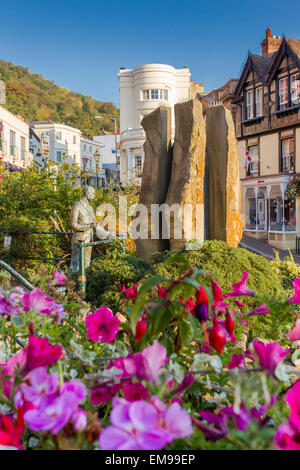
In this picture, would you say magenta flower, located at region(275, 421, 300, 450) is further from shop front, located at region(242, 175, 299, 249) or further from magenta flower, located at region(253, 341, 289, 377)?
shop front, located at region(242, 175, 299, 249)

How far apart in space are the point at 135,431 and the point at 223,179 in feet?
23.1

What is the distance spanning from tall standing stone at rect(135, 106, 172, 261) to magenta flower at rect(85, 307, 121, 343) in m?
6.11

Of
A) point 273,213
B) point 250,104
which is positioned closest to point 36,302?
point 250,104

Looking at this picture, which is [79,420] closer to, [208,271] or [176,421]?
[176,421]

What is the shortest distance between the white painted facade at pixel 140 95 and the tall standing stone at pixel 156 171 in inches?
926

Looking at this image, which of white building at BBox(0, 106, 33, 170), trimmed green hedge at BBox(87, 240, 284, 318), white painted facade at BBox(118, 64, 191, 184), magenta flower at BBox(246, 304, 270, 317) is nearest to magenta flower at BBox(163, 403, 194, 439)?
magenta flower at BBox(246, 304, 270, 317)

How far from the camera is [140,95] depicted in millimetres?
32469

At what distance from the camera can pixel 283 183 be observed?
75.9 ft

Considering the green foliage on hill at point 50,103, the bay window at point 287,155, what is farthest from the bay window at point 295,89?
the green foliage on hill at point 50,103

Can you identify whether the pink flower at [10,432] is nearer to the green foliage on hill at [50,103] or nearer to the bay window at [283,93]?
the bay window at [283,93]

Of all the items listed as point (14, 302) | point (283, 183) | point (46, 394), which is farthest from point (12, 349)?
point (283, 183)

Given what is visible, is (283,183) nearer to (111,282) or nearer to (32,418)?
(111,282)

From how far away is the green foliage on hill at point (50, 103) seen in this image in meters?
61.2
